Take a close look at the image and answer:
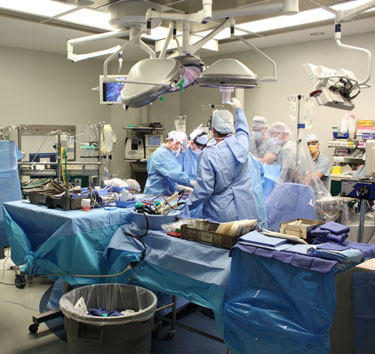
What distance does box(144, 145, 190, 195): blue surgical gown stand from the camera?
4430 mm

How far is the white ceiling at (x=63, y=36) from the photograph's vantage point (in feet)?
17.9

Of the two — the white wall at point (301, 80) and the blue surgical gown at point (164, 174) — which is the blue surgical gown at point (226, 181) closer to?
the blue surgical gown at point (164, 174)

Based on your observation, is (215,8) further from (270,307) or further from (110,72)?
(110,72)

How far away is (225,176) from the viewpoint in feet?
10.4

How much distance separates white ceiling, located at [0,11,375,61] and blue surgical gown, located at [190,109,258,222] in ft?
9.99

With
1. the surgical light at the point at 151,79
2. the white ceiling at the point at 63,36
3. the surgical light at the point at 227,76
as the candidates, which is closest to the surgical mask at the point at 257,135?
the white ceiling at the point at 63,36

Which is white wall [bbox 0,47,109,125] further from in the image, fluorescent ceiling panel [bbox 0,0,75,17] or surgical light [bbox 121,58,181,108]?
surgical light [bbox 121,58,181,108]

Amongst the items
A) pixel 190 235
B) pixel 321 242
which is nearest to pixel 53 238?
pixel 190 235

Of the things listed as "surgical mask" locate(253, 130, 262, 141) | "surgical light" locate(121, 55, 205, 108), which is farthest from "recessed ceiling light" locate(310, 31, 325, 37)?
"surgical light" locate(121, 55, 205, 108)

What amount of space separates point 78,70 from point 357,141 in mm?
5002

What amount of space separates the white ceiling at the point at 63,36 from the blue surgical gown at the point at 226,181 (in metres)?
3.05

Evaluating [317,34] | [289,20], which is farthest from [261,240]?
[317,34]

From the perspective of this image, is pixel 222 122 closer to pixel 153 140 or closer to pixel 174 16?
pixel 174 16

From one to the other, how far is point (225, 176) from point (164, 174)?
1.37 metres
